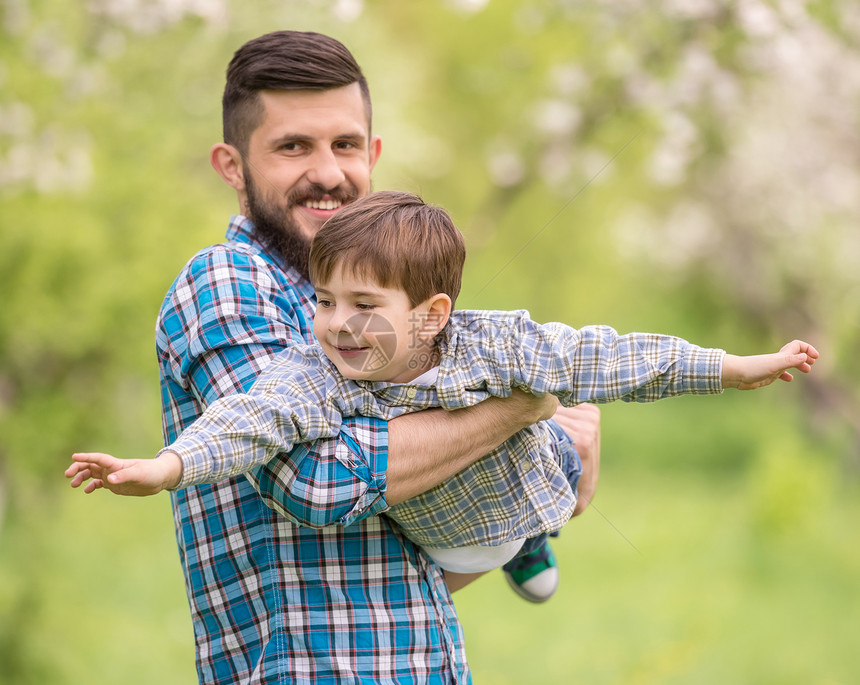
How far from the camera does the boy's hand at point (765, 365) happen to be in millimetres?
1827

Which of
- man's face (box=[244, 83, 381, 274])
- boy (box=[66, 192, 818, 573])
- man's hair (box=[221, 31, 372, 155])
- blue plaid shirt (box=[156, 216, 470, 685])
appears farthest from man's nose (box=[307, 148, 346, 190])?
boy (box=[66, 192, 818, 573])

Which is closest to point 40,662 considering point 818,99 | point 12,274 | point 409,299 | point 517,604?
point 12,274

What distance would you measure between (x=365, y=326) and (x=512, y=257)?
6211 millimetres

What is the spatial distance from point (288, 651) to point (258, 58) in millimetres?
1289

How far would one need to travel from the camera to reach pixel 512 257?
799 cm

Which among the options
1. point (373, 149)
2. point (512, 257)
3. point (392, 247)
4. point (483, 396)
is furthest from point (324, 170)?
point (512, 257)

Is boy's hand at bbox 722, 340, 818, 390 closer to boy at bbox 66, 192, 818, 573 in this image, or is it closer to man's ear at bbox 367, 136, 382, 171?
boy at bbox 66, 192, 818, 573

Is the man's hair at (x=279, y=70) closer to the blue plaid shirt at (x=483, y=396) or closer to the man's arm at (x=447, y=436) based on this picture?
the blue plaid shirt at (x=483, y=396)

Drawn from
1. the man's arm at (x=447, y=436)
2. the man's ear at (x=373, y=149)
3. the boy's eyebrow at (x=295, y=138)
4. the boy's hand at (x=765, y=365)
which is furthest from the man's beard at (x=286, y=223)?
the boy's hand at (x=765, y=365)

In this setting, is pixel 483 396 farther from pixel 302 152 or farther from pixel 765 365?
pixel 302 152

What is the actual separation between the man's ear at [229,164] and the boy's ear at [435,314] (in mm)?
731

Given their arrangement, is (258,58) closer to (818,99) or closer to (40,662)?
(40,662)

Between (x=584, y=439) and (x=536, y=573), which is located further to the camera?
(x=536, y=573)

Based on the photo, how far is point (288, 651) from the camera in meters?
1.97
